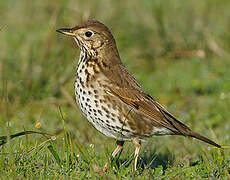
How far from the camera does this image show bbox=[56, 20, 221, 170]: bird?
475 cm

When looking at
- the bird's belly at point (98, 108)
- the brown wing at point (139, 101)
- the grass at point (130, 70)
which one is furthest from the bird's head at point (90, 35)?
the grass at point (130, 70)

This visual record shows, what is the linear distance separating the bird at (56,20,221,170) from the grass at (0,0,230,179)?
0.93ft

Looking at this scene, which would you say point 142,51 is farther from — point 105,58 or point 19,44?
point 105,58

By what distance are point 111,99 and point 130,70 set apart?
3.47 meters

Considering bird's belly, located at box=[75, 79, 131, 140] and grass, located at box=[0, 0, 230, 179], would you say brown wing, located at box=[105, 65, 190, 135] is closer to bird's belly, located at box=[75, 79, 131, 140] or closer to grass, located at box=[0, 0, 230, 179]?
bird's belly, located at box=[75, 79, 131, 140]

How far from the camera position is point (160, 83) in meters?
7.80

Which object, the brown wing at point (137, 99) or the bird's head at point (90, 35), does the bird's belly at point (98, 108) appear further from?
the bird's head at point (90, 35)

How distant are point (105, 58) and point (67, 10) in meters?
3.47

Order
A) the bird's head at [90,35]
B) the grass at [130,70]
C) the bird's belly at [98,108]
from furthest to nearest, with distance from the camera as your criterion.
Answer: the bird's head at [90,35]
the bird's belly at [98,108]
the grass at [130,70]

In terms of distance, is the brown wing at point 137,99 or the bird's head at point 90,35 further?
the bird's head at point 90,35

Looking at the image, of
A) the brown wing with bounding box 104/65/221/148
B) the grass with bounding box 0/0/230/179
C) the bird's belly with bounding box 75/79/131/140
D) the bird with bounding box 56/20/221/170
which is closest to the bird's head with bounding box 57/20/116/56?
the bird with bounding box 56/20/221/170

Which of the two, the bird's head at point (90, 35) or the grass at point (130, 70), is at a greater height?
the bird's head at point (90, 35)

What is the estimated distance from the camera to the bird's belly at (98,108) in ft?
15.5

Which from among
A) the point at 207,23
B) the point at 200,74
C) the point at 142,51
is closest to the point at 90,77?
the point at 200,74
